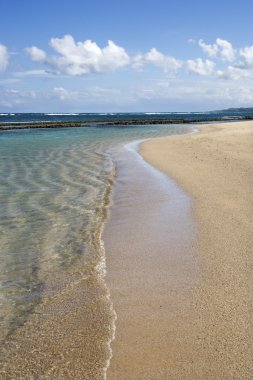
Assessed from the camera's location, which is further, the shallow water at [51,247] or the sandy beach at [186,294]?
the shallow water at [51,247]

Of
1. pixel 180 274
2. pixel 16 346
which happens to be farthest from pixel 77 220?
pixel 16 346

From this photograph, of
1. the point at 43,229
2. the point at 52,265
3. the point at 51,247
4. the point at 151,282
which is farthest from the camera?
the point at 43,229

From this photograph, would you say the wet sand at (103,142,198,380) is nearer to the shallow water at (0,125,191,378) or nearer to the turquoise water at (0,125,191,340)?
the shallow water at (0,125,191,378)

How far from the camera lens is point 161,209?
906 centimetres

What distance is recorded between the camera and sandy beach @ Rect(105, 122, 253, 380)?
353cm

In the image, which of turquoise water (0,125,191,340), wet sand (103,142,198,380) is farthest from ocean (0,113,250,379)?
wet sand (103,142,198,380)

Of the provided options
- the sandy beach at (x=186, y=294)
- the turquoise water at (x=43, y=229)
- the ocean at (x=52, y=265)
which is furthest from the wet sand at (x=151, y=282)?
the turquoise water at (x=43, y=229)

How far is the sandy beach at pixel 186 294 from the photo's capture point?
3527mm

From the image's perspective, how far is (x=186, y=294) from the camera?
4.82 metres

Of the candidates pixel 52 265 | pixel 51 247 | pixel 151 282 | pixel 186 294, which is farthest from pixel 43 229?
pixel 186 294

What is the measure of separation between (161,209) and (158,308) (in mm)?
4625

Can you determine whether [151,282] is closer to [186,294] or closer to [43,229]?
[186,294]

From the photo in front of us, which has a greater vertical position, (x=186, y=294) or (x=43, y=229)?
(x=186, y=294)

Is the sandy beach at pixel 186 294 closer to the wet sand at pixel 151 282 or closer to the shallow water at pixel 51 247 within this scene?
the wet sand at pixel 151 282
